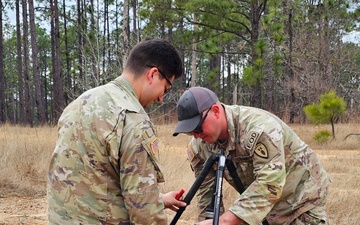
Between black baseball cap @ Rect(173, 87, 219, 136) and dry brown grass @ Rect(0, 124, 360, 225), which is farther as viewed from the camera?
dry brown grass @ Rect(0, 124, 360, 225)

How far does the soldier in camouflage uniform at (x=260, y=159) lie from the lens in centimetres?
195

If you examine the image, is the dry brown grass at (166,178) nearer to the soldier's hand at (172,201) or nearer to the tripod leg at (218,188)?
the soldier's hand at (172,201)

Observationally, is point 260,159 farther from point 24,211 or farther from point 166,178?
point 24,211

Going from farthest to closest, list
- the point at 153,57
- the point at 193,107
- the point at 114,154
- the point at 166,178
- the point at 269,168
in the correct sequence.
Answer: the point at 166,178, the point at 193,107, the point at 269,168, the point at 153,57, the point at 114,154

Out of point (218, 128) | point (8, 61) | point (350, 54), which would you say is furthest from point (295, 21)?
point (8, 61)

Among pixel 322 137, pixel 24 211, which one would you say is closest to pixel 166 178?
pixel 24 211

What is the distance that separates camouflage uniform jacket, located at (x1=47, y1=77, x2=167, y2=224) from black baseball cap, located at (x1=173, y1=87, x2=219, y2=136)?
0.38m

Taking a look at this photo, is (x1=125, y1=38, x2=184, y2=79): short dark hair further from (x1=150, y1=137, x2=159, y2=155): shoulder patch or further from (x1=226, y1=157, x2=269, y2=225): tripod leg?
(x1=226, y1=157, x2=269, y2=225): tripod leg

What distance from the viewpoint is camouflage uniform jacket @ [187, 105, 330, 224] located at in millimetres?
1942


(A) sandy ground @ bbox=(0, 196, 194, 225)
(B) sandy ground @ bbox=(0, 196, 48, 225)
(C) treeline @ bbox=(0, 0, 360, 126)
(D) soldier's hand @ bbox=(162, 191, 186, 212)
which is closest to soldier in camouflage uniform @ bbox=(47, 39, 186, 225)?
(D) soldier's hand @ bbox=(162, 191, 186, 212)

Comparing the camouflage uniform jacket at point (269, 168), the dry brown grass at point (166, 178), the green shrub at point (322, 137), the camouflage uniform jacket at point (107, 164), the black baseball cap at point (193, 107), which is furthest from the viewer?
the green shrub at point (322, 137)

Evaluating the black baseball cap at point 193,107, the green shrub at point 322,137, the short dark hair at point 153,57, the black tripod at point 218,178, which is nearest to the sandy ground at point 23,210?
the black tripod at point 218,178

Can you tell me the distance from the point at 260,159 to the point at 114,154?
2.43 feet

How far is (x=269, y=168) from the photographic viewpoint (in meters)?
1.95
